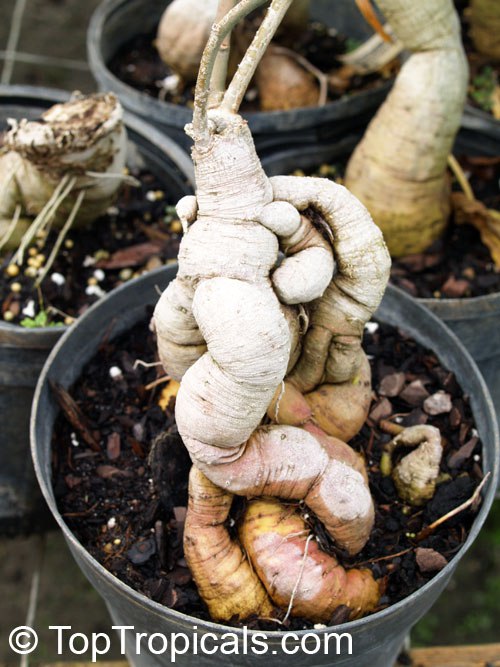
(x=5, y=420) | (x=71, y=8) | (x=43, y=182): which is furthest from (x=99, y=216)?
(x=71, y=8)

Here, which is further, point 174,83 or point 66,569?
point 174,83

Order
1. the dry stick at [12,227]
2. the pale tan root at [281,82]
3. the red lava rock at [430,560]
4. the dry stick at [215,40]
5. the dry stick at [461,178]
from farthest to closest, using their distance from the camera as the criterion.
→ the pale tan root at [281,82], the dry stick at [461,178], the dry stick at [12,227], the red lava rock at [430,560], the dry stick at [215,40]

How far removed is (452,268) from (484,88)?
811 mm

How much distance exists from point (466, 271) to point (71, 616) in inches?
55.7

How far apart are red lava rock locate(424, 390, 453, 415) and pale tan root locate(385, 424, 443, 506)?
Result: 122 mm

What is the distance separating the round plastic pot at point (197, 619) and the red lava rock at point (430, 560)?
37 mm

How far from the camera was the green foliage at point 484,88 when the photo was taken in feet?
7.87

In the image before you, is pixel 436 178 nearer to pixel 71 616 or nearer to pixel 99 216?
pixel 99 216

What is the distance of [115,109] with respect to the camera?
1.71m

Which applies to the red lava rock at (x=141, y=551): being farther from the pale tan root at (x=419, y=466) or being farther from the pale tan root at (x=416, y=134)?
the pale tan root at (x=416, y=134)

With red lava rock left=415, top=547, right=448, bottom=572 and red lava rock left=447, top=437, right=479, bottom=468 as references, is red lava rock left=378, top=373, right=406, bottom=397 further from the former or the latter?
red lava rock left=415, top=547, right=448, bottom=572

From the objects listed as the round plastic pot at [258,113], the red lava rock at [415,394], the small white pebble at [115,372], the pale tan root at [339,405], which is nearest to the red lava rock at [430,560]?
the pale tan root at [339,405]

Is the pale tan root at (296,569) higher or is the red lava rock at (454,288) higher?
the red lava rock at (454,288)

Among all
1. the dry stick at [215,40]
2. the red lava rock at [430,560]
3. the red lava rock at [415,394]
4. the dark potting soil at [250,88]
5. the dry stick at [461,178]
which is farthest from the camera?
the dark potting soil at [250,88]
